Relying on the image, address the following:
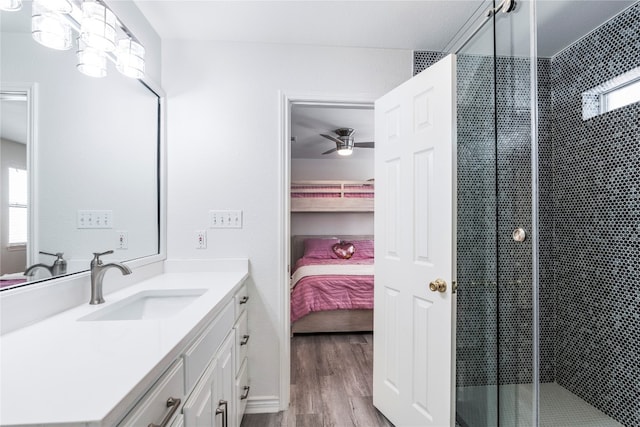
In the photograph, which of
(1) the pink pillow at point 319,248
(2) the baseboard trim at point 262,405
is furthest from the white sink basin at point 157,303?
(1) the pink pillow at point 319,248

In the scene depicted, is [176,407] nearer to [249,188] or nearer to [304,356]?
[249,188]

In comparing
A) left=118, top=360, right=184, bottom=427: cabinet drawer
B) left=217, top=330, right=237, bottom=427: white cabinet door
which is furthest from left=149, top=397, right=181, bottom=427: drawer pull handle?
left=217, top=330, right=237, bottom=427: white cabinet door

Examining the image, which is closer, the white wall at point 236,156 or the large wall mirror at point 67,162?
the large wall mirror at point 67,162

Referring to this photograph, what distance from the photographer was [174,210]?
1.97 meters

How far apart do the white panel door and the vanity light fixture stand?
4.76 ft

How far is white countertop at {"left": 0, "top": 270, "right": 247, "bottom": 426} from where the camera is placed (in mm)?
546

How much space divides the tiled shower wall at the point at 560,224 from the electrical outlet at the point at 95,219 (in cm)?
184

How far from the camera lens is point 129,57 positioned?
4.77 feet

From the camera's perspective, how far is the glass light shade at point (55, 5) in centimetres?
104

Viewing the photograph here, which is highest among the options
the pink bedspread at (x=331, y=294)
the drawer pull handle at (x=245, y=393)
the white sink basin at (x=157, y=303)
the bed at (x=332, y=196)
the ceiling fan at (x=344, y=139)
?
the ceiling fan at (x=344, y=139)

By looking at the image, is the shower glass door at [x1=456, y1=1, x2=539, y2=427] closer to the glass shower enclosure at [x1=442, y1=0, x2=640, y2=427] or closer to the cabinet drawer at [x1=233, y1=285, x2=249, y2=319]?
the glass shower enclosure at [x1=442, y1=0, x2=640, y2=427]

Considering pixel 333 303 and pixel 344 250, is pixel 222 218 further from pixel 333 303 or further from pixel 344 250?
pixel 344 250

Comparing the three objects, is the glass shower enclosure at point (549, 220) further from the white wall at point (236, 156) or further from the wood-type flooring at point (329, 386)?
the white wall at point (236, 156)

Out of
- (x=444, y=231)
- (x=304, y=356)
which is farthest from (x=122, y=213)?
(x=304, y=356)
